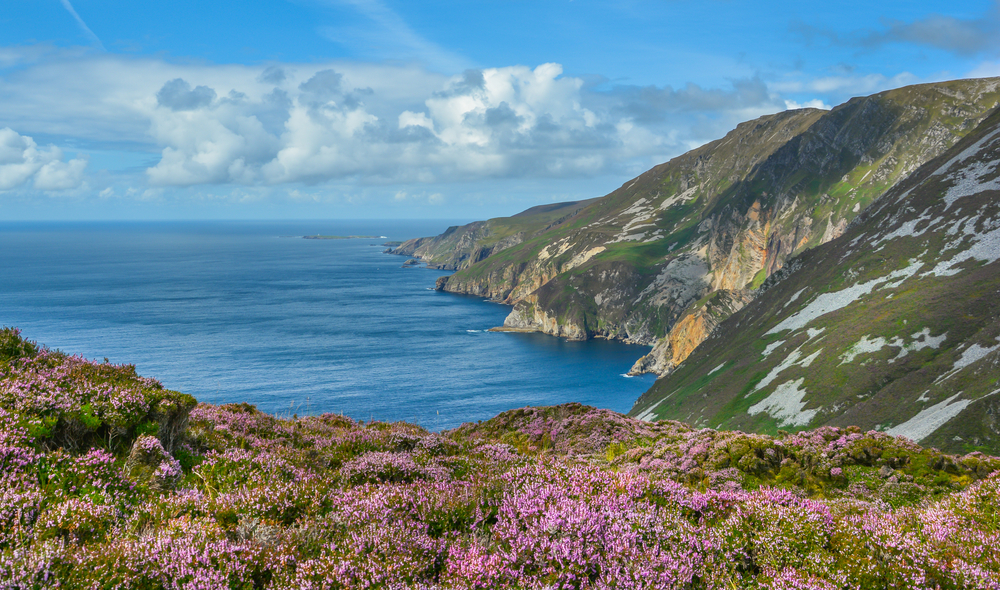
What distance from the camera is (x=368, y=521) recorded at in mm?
7762

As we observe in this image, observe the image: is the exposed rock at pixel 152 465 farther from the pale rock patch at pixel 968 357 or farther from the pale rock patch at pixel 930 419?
the pale rock patch at pixel 968 357

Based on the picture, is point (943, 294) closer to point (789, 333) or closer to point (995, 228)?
point (995, 228)

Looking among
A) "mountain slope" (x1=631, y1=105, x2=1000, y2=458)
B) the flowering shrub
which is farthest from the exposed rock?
"mountain slope" (x1=631, y1=105, x2=1000, y2=458)

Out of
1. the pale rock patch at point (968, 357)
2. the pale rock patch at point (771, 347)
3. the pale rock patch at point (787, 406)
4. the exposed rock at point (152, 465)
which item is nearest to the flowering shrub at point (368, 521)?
the exposed rock at point (152, 465)

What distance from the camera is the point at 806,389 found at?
69.7 meters

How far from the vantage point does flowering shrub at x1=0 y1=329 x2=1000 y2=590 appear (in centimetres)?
632

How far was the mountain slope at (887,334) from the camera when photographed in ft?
170

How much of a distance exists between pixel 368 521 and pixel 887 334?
265 ft

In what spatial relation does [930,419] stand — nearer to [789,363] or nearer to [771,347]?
[789,363]

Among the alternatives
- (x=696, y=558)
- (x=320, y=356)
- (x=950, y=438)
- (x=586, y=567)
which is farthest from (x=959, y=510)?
(x=320, y=356)

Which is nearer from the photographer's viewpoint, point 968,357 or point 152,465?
point 152,465

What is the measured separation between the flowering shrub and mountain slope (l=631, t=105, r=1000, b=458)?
4089cm

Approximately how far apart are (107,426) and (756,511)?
1098 cm

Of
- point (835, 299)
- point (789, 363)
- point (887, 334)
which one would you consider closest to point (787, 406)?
point (789, 363)
